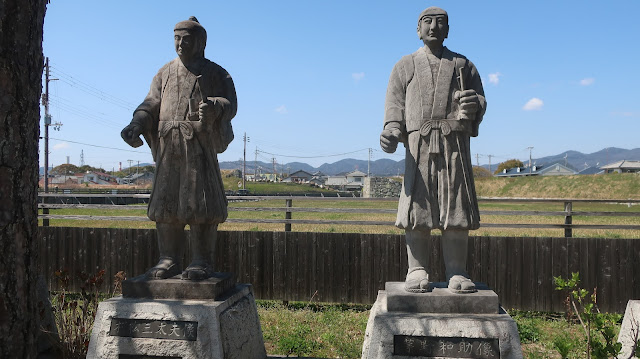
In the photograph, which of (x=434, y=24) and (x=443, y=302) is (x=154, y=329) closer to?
(x=443, y=302)

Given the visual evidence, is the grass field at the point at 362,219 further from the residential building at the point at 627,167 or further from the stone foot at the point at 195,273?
the residential building at the point at 627,167

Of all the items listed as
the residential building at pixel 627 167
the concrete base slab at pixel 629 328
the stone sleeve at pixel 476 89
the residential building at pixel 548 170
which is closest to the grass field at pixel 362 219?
the stone sleeve at pixel 476 89

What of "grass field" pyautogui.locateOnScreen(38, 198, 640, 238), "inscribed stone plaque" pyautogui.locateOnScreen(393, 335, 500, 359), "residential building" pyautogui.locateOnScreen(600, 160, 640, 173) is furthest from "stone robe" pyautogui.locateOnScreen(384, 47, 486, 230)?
"residential building" pyautogui.locateOnScreen(600, 160, 640, 173)

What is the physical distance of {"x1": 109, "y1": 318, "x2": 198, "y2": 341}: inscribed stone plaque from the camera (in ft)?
11.2

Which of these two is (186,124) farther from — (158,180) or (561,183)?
(561,183)

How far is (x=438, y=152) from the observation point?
353 cm

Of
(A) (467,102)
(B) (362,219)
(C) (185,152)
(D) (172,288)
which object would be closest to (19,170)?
(C) (185,152)

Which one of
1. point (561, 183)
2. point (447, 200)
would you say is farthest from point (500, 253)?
point (561, 183)

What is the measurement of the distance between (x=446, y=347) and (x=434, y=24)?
2423 mm

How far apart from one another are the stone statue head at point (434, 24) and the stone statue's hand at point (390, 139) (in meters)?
0.80

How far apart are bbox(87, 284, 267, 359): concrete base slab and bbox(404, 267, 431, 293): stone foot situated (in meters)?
1.44

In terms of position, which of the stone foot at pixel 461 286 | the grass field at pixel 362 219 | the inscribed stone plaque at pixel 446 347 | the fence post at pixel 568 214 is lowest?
the grass field at pixel 362 219

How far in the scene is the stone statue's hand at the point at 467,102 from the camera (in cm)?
350

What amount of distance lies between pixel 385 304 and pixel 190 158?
6.51 feet
